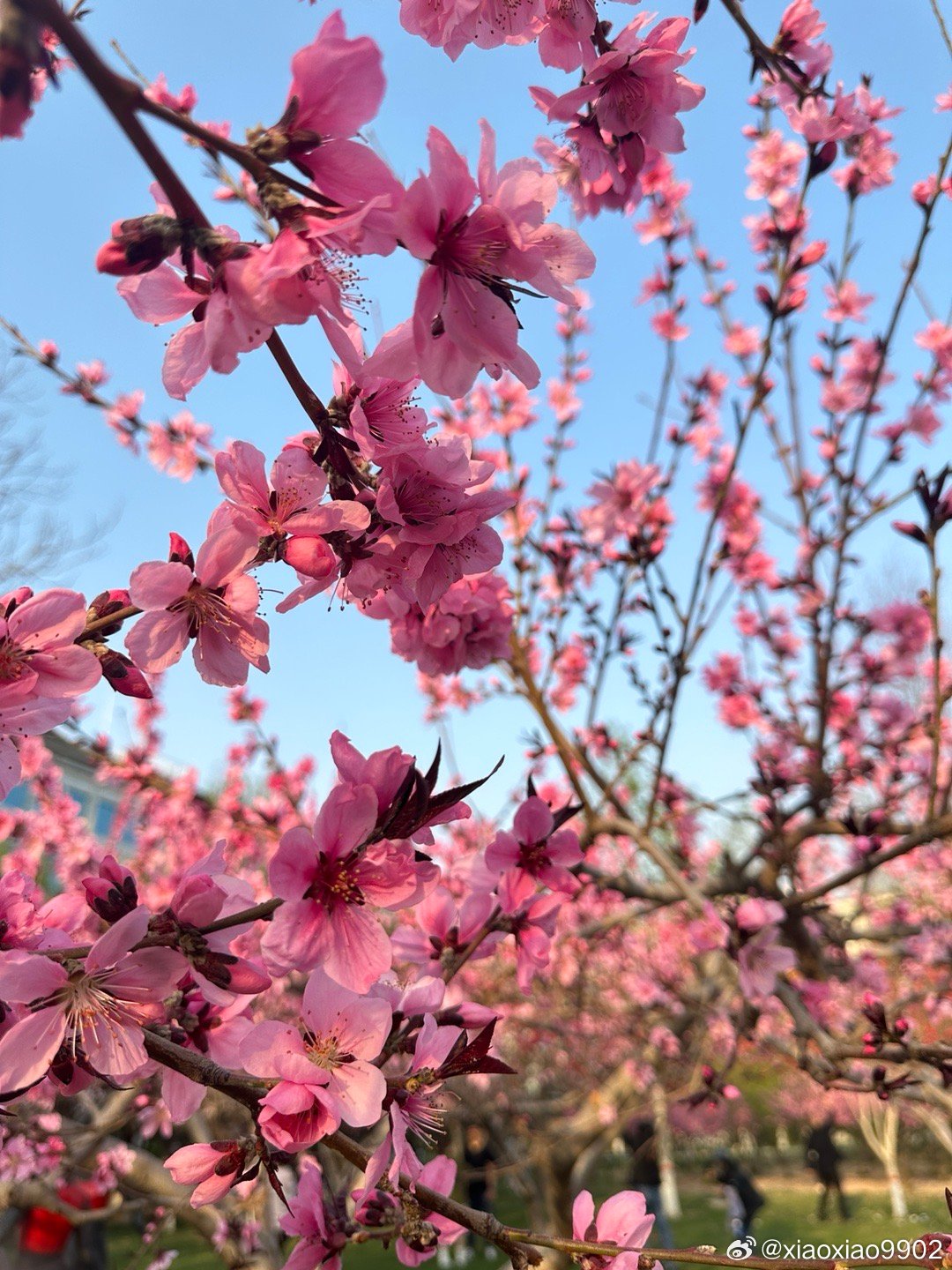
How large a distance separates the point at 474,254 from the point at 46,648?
28.9 inches

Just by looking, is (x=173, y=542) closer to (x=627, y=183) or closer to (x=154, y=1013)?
(x=154, y=1013)

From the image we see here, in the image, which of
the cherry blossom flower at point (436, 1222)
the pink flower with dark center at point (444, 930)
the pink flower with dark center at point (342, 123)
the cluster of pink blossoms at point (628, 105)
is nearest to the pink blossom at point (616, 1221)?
the cherry blossom flower at point (436, 1222)

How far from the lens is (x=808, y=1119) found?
2139 centimetres

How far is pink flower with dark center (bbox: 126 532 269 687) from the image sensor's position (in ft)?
3.37

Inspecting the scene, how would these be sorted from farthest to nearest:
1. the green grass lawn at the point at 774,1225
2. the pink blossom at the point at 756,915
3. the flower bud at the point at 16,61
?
1. the green grass lawn at the point at 774,1225
2. the pink blossom at the point at 756,915
3. the flower bud at the point at 16,61

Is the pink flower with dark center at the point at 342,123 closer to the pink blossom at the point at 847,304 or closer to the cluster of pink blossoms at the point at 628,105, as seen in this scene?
the cluster of pink blossoms at the point at 628,105

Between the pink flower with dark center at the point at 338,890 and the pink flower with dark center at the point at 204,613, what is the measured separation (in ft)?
0.89

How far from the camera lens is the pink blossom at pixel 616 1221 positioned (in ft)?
3.93

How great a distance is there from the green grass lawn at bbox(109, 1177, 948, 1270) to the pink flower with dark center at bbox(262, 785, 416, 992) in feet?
37.5

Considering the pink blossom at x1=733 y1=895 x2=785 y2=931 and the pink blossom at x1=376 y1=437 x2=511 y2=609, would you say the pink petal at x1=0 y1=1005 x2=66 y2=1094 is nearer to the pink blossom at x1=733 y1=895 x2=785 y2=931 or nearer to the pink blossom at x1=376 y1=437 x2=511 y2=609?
the pink blossom at x1=376 y1=437 x2=511 y2=609

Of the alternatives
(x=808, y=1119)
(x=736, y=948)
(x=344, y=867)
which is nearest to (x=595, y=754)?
(x=736, y=948)

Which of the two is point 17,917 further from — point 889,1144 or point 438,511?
point 889,1144

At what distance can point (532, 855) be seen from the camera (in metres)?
1.58

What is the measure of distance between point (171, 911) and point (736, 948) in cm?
205
